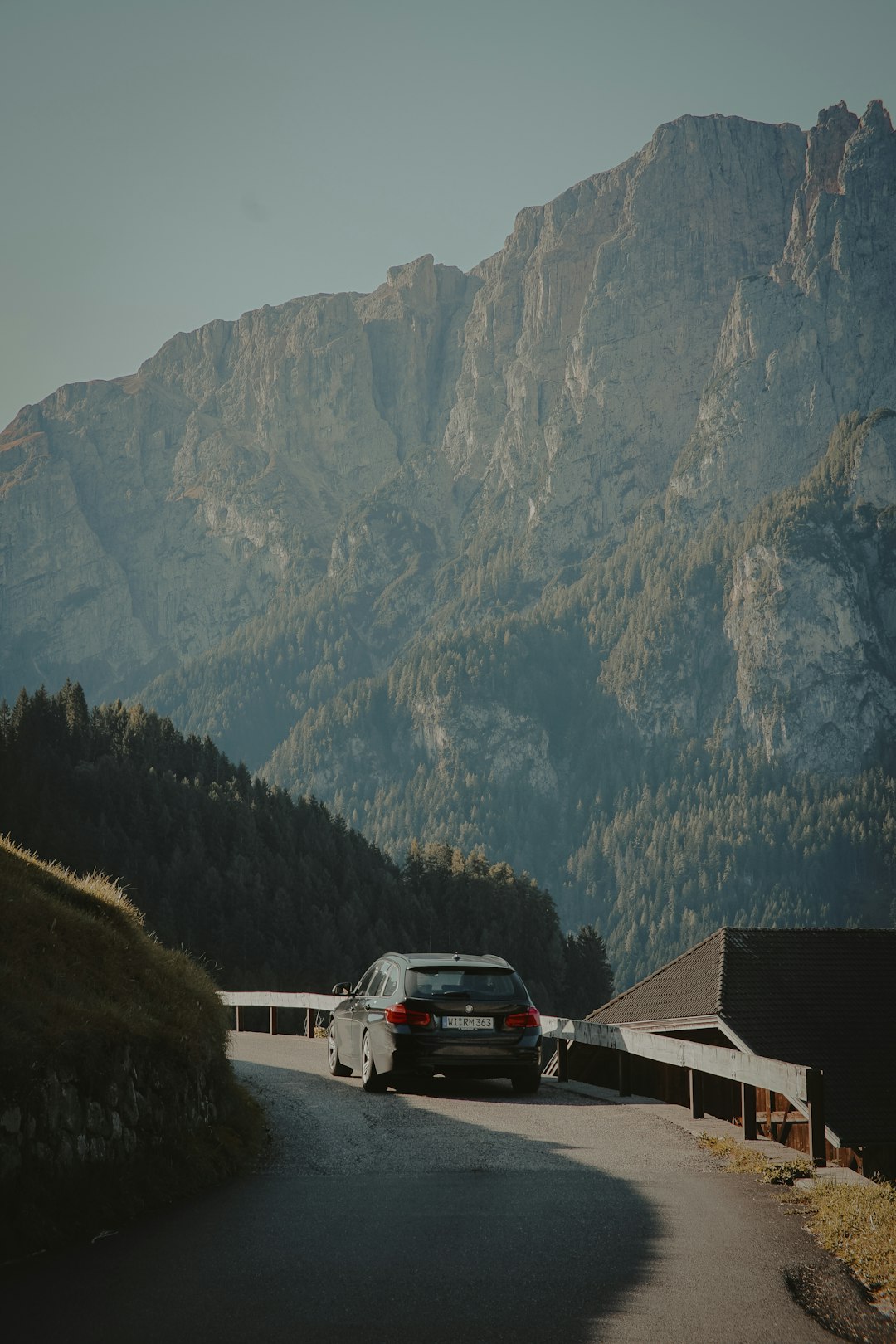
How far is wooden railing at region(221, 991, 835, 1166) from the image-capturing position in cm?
1196

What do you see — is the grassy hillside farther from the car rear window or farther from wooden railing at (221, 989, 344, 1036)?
wooden railing at (221, 989, 344, 1036)

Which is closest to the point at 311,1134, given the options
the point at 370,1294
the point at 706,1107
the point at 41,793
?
the point at 370,1294

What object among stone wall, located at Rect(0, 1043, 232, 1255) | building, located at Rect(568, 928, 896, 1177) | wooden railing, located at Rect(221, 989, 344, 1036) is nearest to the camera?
stone wall, located at Rect(0, 1043, 232, 1255)

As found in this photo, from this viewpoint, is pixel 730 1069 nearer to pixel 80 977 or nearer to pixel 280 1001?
pixel 80 977

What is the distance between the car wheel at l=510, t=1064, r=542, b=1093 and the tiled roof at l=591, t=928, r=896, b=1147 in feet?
17.3

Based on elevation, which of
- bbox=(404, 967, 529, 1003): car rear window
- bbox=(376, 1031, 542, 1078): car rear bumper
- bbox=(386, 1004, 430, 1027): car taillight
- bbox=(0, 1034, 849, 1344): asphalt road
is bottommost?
bbox=(0, 1034, 849, 1344): asphalt road

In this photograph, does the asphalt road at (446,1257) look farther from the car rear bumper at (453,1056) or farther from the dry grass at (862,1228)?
the car rear bumper at (453,1056)

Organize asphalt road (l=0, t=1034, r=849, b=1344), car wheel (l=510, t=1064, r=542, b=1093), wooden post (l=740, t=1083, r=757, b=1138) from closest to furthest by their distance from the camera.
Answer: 1. asphalt road (l=0, t=1034, r=849, b=1344)
2. wooden post (l=740, t=1083, r=757, b=1138)
3. car wheel (l=510, t=1064, r=542, b=1093)

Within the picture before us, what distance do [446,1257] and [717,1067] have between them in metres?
5.86

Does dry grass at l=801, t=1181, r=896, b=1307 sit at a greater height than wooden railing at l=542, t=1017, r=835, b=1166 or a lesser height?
lesser

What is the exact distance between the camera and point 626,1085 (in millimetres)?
17953

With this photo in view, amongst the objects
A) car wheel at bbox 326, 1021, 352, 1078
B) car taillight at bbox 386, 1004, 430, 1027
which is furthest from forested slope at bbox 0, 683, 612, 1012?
car taillight at bbox 386, 1004, 430, 1027

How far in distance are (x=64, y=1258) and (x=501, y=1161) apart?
16.1 ft

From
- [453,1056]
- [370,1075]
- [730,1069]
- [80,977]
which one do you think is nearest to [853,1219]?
[730,1069]
